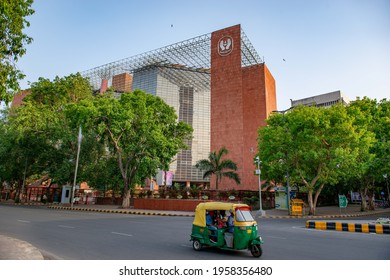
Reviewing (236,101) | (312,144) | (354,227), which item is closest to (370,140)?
(312,144)

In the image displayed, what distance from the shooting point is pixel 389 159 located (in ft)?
82.6

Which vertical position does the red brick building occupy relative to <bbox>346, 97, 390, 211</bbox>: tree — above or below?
above

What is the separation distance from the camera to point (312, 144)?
82.2ft

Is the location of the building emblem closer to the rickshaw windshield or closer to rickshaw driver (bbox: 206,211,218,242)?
rickshaw driver (bbox: 206,211,218,242)

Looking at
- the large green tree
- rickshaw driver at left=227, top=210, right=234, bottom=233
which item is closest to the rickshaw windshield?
rickshaw driver at left=227, top=210, right=234, bottom=233

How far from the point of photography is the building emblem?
49.3m

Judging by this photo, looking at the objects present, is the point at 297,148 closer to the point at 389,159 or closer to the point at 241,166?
the point at 389,159

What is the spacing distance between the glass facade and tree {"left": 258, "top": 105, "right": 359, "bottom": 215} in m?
43.0

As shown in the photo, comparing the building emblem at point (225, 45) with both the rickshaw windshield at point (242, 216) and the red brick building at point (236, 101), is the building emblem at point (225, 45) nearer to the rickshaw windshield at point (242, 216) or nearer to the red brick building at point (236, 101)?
the red brick building at point (236, 101)

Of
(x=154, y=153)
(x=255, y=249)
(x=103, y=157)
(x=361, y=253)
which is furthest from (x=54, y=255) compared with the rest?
(x=103, y=157)

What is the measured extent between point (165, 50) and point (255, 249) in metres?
52.1

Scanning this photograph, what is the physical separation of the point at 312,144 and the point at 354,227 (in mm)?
11424

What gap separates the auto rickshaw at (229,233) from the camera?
773cm

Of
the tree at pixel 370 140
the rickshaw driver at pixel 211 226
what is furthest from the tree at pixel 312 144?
the rickshaw driver at pixel 211 226
